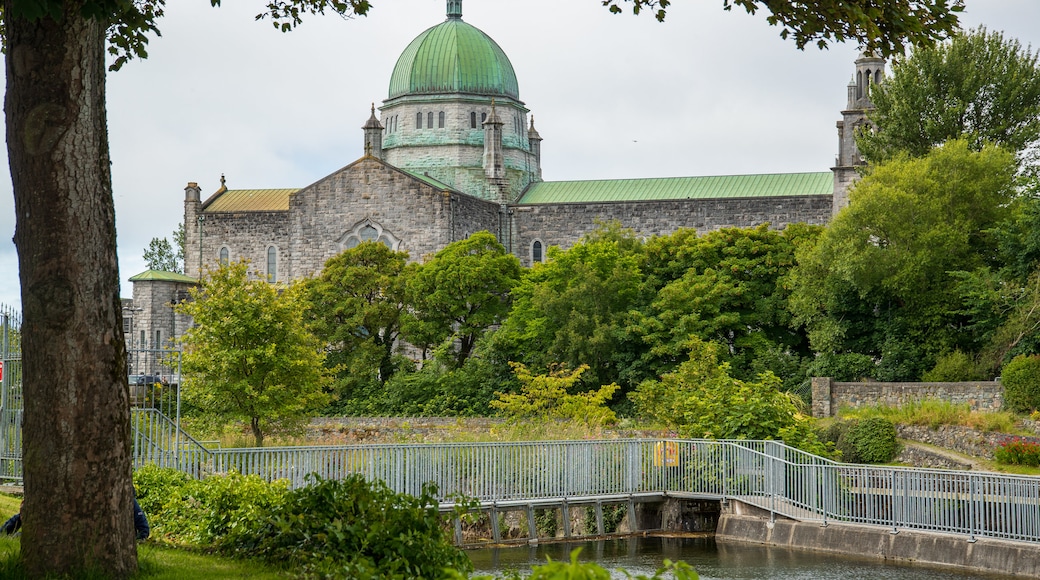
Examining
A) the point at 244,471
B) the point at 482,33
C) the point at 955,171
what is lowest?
the point at 244,471

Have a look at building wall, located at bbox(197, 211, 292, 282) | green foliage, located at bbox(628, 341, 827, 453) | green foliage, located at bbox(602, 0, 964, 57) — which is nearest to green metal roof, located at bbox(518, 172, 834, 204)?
building wall, located at bbox(197, 211, 292, 282)

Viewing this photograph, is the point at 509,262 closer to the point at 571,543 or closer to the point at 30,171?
the point at 571,543

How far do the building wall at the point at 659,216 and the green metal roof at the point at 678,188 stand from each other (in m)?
0.55

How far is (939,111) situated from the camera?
4331cm

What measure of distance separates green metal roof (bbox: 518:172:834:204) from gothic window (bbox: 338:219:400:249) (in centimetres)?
773

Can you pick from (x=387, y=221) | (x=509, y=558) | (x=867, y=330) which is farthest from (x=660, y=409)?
(x=387, y=221)

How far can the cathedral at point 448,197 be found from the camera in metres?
56.6

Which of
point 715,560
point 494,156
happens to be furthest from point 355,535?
point 494,156

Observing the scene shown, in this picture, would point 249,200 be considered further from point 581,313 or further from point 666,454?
point 666,454

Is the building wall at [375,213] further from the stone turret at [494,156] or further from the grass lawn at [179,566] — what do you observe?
the grass lawn at [179,566]

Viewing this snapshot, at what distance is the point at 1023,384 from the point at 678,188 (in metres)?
30.8

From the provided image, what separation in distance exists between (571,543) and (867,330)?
2016 cm

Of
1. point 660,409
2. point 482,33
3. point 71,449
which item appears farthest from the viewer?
point 482,33

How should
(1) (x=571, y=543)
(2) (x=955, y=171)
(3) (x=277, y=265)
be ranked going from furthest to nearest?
(3) (x=277, y=265) < (2) (x=955, y=171) < (1) (x=571, y=543)
